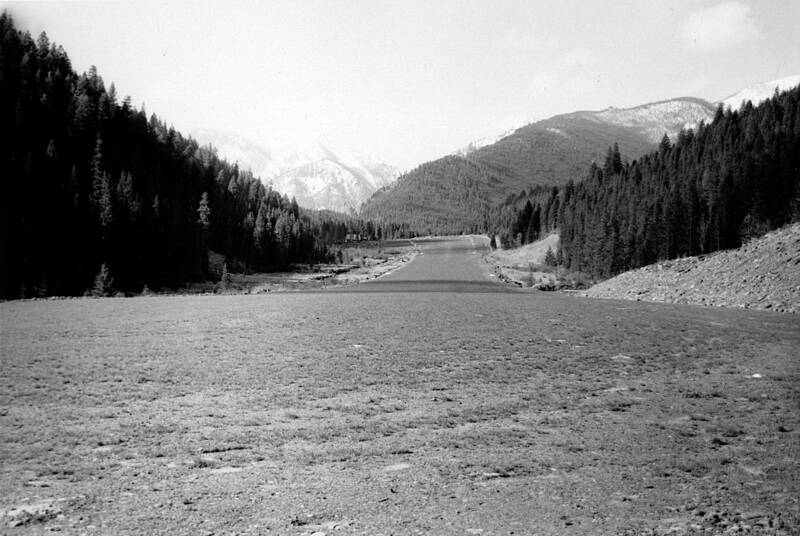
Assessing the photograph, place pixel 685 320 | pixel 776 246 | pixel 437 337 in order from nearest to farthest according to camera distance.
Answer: pixel 437 337, pixel 685 320, pixel 776 246

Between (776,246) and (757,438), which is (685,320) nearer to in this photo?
(757,438)

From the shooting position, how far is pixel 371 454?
660 centimetres

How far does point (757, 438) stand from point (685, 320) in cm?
1372

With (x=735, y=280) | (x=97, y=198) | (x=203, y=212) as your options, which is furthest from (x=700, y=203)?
(x=203, y=212)

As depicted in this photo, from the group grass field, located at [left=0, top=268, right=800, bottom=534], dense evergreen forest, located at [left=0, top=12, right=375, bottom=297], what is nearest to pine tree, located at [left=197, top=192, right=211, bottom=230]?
dense evergreen forest, located at [left=0, top=12, right=375, bottom=297]

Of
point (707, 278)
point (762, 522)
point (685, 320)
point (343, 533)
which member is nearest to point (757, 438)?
point (762, 522)

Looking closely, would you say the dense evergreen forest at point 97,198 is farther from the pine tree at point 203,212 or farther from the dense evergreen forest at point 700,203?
the dense evergreen forest at point 700,203

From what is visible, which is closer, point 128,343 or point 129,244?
point 128,343

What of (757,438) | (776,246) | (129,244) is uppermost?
(129,244)

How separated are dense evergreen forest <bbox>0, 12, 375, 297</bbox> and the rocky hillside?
49736 millimetres

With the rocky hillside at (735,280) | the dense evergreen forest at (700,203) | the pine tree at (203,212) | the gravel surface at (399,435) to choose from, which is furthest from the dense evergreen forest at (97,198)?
the dense evergreen forest at (700,203)

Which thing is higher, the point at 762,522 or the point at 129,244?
the point at 129,244

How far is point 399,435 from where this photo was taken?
7.34 metres

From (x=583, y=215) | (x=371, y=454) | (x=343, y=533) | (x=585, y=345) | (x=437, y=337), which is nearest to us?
(x=343, y=533)
